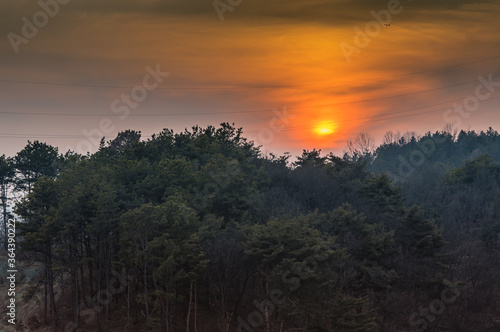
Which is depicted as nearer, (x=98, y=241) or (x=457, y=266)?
(x=98, y=241)

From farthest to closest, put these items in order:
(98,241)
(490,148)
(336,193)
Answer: (490,148) < (336,193) < (98,241)

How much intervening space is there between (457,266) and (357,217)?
12.1 metres

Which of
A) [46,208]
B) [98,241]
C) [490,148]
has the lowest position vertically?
[98,241]

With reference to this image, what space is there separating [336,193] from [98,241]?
25.4 meters

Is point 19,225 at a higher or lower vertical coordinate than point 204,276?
higher

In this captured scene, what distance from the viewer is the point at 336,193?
194 ft

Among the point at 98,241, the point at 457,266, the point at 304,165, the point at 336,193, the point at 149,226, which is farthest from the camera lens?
the point at 304,165

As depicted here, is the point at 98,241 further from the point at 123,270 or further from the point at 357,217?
the point at 357,217

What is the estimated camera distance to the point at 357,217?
142 ft

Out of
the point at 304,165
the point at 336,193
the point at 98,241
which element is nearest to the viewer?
the point at 98,241

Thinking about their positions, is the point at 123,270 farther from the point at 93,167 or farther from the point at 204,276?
the point at 93,167

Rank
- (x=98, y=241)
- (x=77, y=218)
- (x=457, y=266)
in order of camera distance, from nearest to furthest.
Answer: (x=77, y=218)
(x=98, y=241)
(x=457, y=266)

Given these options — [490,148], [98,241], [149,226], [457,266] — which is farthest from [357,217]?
[490,148]

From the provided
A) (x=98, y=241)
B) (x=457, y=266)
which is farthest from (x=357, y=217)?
(x=98, y=241)
